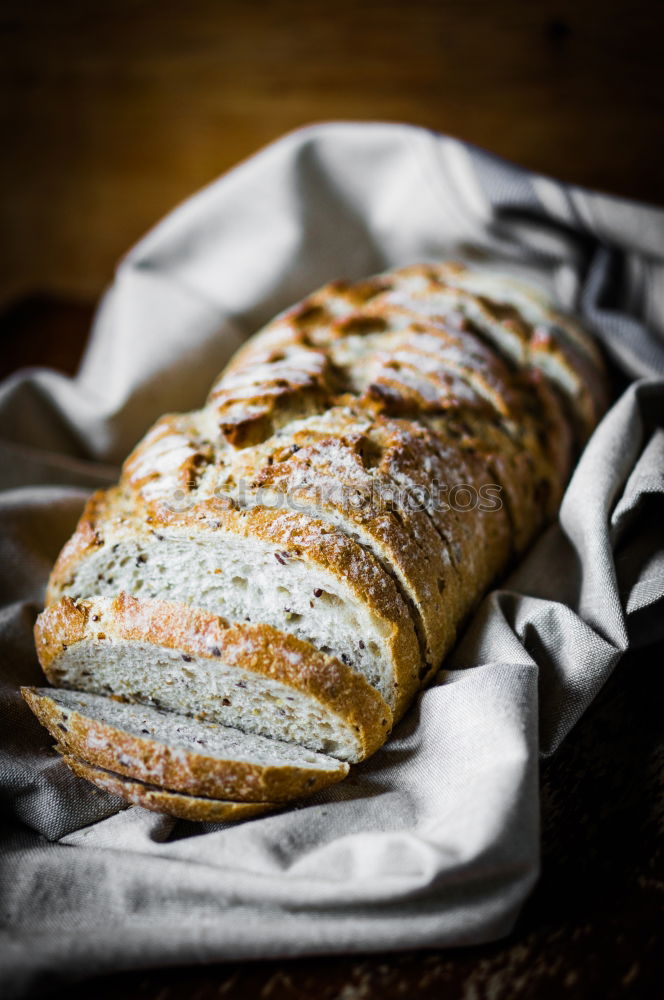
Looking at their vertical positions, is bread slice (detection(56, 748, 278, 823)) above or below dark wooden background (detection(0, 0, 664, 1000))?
below

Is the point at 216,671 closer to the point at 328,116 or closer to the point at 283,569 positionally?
the point at 283,569

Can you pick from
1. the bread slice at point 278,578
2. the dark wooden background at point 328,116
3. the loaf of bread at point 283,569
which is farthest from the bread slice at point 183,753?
the dark wooden background at point 328,116

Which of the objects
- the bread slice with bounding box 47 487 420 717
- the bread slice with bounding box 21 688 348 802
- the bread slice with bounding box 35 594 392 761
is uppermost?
the bread slice with bounding box 47 487 420 717

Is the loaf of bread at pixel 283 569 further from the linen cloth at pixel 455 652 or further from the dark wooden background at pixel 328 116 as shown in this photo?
the dark wooden background at pixel 328 116

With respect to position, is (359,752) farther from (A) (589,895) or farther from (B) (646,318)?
(B) (646,318)

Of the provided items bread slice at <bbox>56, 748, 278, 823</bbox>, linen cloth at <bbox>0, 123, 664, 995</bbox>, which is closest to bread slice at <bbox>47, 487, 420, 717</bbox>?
linen cloth at <bbox>0, 123, 664, 995</bbox>

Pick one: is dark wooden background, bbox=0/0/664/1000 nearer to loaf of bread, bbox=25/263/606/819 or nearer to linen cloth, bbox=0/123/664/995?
linen cloth, bbox=0/123/664/995

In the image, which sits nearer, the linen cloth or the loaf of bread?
the linen cloth

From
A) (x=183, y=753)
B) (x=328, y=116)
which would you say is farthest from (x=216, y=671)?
(x=328, y=116)
